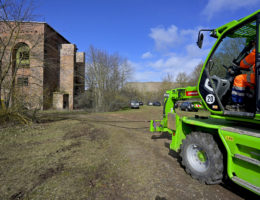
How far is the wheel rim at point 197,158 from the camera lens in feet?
11.0

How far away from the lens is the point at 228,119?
316cm

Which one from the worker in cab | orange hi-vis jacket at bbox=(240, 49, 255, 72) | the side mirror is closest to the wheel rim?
the worker in cab

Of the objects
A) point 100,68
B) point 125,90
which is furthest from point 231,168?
point 125,90

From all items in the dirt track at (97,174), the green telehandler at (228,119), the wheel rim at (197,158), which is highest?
the green telehandler at (228,119)

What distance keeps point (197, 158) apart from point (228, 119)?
3.79 feet

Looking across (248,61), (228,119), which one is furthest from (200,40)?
(228,119)

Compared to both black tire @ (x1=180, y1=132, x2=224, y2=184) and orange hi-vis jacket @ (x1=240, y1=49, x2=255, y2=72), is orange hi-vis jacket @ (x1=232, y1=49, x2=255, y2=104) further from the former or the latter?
black tire @ (x1=180, y1=132, x2=224, y2=184)

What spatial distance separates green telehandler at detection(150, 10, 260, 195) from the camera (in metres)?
2.49

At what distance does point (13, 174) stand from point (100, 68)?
25166 mm

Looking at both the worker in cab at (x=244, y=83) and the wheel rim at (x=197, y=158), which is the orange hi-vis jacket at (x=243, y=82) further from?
the wheel rim at (x=197, y=158)

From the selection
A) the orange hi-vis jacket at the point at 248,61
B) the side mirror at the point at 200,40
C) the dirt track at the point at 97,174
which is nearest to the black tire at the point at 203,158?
the dirt track at the point at 97,174

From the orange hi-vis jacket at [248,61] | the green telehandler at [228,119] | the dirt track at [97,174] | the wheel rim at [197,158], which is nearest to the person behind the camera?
the green telehandler at [228,119]

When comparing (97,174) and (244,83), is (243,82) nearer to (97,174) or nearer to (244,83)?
(244,83)

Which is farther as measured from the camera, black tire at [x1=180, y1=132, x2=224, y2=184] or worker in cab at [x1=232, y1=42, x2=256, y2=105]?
black tire at [x1=180, y1=132, x2=224, y2=184]
